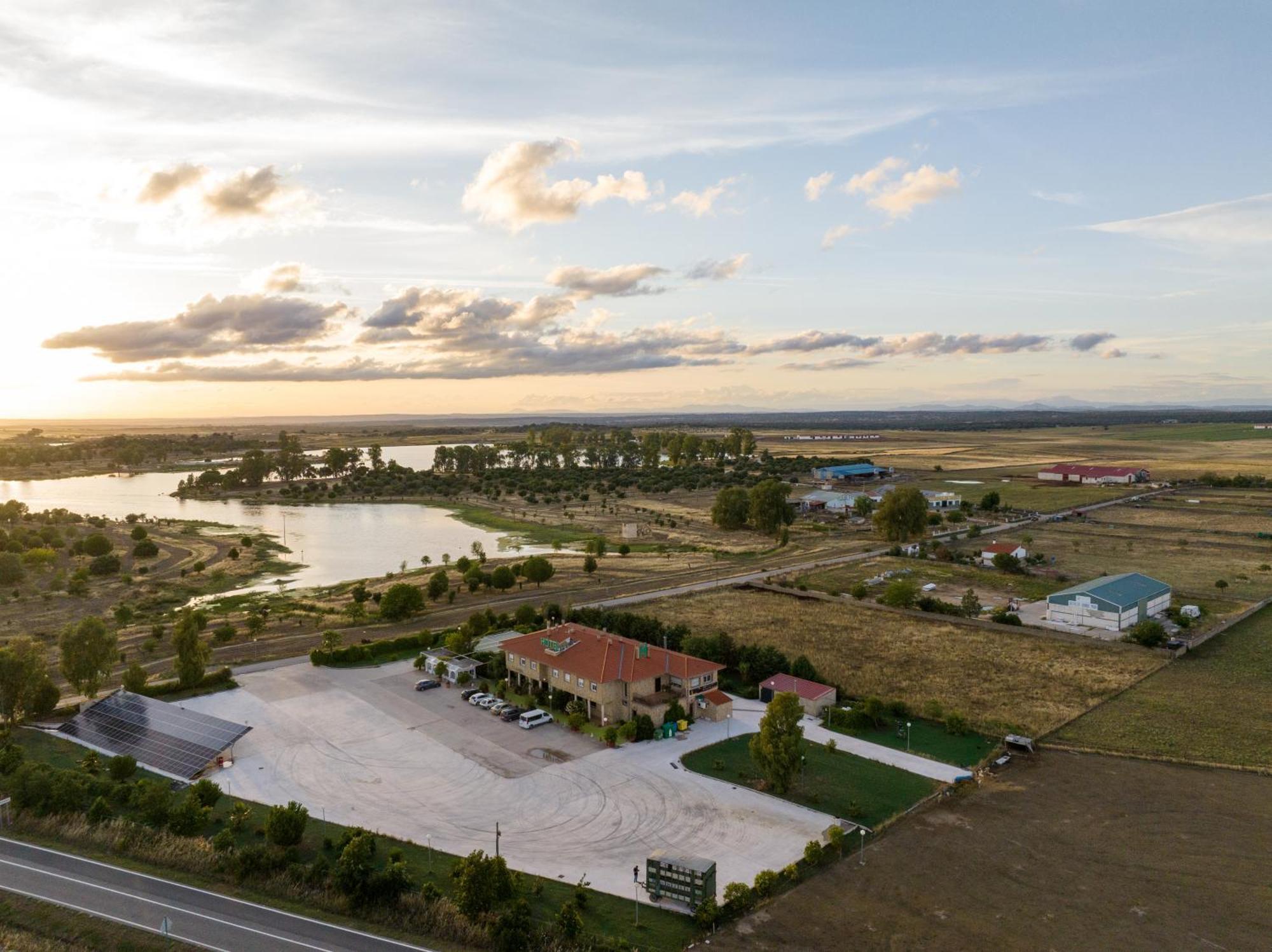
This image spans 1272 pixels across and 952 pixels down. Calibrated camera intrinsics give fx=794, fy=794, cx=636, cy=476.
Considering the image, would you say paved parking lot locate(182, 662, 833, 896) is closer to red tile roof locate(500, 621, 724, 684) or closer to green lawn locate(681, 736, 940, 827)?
green lawn locate(681, 736, 940, 827)

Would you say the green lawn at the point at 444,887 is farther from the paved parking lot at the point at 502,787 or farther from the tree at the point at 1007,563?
the tree at the point at 1007,563

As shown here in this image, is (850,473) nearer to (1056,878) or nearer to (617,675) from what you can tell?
(617,675)

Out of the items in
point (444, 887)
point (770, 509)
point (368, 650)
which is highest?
point (770, 509)

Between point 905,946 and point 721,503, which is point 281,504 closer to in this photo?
point 721,503

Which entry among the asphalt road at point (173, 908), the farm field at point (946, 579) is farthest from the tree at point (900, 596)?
the asphalt road at point (173, 908)

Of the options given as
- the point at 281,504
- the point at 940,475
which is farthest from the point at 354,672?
the point at 940,475

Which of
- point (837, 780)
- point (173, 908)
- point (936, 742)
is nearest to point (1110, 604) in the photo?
point (936, 742)
